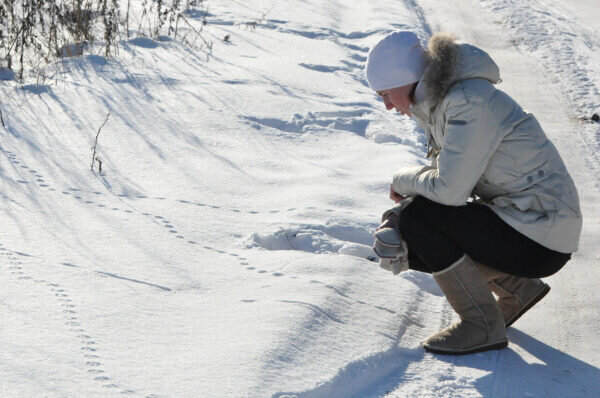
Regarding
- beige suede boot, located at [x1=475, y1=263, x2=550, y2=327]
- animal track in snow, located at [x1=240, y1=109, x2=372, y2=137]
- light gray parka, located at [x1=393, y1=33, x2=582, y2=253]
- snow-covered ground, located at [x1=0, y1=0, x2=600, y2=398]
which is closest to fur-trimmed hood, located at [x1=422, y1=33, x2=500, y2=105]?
light gray parka, located at [x1=393, y1=33, x2=582, y2=253]

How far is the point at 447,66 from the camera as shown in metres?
2.84

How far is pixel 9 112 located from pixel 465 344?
3.53 meters

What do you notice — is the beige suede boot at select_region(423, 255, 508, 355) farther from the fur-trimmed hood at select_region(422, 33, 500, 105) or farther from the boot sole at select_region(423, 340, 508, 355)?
the fur-trimmed hood at select_region(422, 33, 500, 105)

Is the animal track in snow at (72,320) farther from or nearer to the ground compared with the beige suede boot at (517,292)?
nearer to the ground

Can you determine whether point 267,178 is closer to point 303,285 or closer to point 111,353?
point 303,285

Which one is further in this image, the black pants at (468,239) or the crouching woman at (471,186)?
the black pants at (468,239)

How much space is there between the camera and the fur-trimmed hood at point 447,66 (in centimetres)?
284

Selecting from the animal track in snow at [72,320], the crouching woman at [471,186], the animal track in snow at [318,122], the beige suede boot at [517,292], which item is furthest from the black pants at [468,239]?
the animal track in snow at [318,122]

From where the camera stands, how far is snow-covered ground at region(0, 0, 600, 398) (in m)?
2.80

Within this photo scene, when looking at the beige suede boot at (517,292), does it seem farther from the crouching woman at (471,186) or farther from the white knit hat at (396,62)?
the white knit hat at (396,62)

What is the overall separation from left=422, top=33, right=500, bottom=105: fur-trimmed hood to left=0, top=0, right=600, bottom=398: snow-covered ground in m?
0.99

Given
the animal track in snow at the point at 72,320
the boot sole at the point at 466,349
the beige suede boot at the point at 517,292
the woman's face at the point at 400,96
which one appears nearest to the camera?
the animal track in snow at the point at 72,320

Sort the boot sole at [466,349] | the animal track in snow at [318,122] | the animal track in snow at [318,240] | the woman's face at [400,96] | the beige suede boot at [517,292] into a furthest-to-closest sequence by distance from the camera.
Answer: the animal track in snow at [318,122]
the animal track in snow at [318,240]
the beige suede boot at [517,292]
the boot sole at [466,349]
the woman's face at [400,96]

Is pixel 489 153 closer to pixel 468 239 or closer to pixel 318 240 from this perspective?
pixel 468 239
